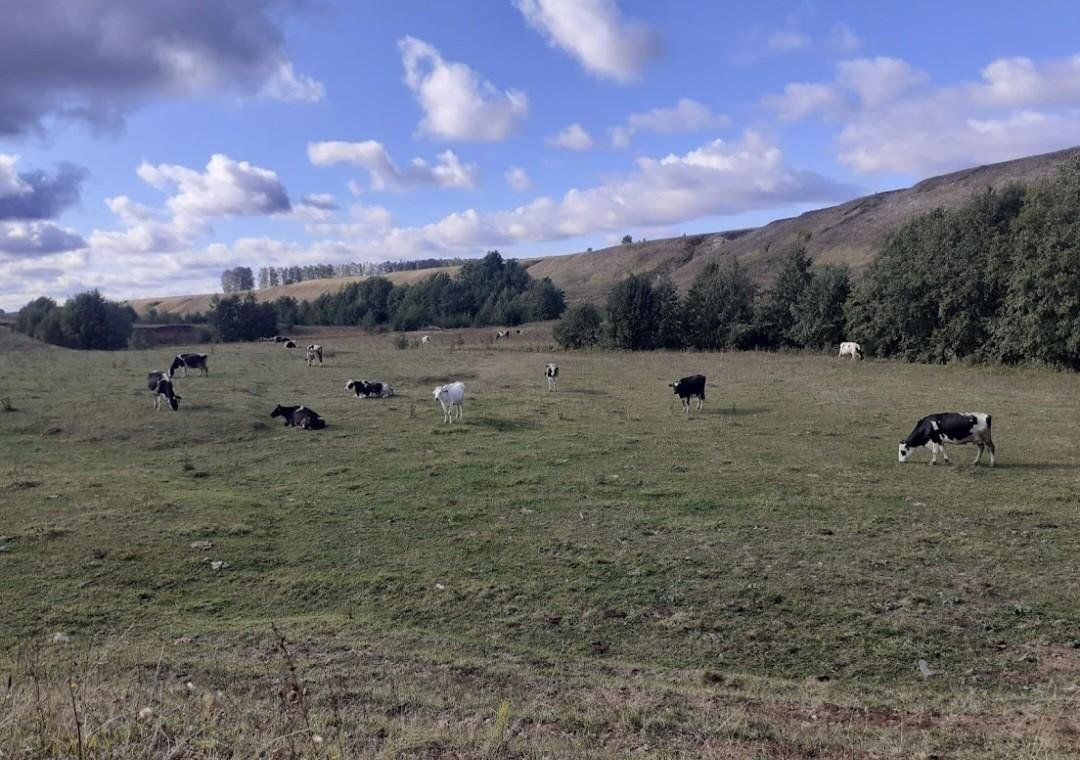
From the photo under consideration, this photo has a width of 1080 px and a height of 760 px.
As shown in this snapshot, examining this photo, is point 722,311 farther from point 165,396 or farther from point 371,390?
point 165,396

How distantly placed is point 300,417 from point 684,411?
1222 cm

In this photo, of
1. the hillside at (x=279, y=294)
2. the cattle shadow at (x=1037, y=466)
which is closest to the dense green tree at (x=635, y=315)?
the cattle shadow at (x=1037, y=466)

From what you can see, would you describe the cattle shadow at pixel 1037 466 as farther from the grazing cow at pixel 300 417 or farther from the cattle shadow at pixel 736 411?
the grazing cow at pixel 300 417

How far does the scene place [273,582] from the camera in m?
9.81

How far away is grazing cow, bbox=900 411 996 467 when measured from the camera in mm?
16312

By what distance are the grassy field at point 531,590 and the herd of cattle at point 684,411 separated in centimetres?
59

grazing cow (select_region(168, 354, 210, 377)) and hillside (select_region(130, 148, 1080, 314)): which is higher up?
hillside (select_region(130, 148, 1080, 314))

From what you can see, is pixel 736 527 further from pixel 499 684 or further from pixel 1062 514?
pixel 499 684

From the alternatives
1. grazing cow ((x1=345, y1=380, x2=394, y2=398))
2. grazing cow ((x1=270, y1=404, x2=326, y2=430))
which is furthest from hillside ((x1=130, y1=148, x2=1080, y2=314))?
grazing cow ((x1=270, y1=404, x2=326, y2=430))

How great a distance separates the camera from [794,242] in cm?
9406

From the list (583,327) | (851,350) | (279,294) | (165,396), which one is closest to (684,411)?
(165,396)

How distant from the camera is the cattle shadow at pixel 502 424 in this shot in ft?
70.1

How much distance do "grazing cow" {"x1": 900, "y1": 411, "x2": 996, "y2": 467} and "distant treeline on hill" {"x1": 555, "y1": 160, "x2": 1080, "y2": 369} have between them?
19.0m

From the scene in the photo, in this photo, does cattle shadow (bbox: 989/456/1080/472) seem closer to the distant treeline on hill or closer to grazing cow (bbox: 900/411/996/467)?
grazing cow (bbox: 900/411/996/467)
